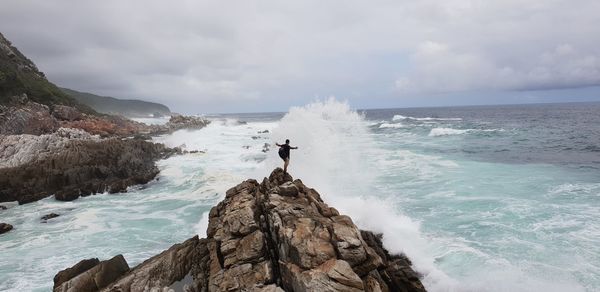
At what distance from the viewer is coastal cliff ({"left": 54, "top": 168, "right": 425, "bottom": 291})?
9.05m

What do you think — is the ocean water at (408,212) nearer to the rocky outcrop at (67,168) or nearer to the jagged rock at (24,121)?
the rocky outcrop at (67,168)

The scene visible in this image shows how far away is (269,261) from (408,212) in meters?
11.7

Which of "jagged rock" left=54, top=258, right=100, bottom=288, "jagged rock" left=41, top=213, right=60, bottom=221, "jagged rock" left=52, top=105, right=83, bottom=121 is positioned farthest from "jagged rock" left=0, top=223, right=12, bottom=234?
"jagged rock" left=52, top=105, right=83, bottom=121

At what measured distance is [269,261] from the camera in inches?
395

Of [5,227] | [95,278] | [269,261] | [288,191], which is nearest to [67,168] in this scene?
[5,227]

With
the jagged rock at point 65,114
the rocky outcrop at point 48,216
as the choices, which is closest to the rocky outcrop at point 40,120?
the jagged rock at point 65,114

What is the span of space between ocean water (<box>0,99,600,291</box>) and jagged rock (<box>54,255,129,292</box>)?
3.90 metres

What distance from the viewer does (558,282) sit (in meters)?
12.2

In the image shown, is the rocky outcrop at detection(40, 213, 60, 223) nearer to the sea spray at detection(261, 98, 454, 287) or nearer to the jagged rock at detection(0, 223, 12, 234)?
the jagged rock at detection(0, 223, 12, 234)

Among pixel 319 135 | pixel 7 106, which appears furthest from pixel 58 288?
pixel 7 106

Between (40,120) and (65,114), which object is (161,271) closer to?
(40,120)

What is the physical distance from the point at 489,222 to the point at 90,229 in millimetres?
19904

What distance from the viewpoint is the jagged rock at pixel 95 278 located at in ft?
34.1

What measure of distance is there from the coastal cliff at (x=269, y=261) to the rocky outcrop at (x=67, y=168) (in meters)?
18.3
